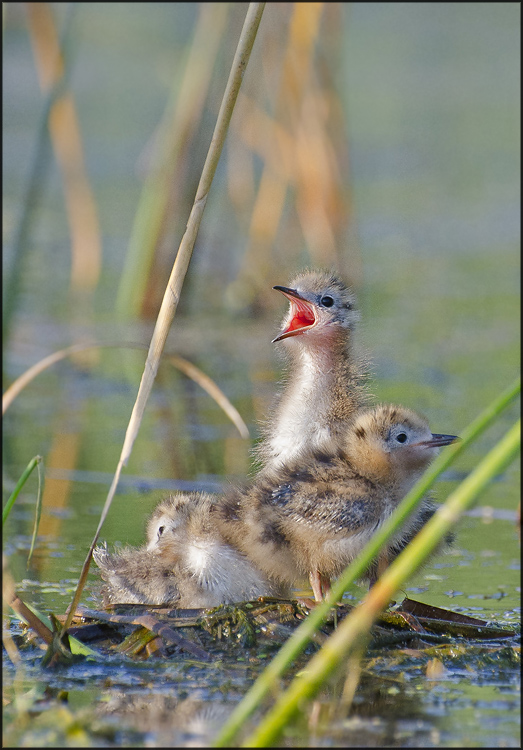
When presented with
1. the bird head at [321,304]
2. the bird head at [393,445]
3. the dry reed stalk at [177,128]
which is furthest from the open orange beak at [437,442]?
the dry reed stalk at [177,128]

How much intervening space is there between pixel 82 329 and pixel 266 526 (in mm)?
5196

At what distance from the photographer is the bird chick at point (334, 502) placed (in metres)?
3.46

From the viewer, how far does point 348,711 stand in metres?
2.90

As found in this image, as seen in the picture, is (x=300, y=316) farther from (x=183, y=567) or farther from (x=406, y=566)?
(x=406, y=566)

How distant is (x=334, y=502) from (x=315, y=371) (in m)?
0.83

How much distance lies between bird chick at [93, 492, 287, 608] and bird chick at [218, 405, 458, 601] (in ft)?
0.23

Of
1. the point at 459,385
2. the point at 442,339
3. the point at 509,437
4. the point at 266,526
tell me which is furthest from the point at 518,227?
the point at 509,437

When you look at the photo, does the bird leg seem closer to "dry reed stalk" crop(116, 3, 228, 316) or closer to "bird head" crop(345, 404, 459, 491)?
"bird head" crop(345, 404, 459, 491)

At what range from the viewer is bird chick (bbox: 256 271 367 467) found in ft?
13.3

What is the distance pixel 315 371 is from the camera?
4207mm

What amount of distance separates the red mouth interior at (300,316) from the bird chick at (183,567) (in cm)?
85

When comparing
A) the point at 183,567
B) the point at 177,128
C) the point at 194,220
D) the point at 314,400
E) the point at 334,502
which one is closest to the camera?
the point at 194,220

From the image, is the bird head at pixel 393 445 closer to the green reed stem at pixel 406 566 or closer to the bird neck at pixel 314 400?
the bird neck at pixel 314 400

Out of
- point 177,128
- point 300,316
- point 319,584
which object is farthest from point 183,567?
point 177,128
